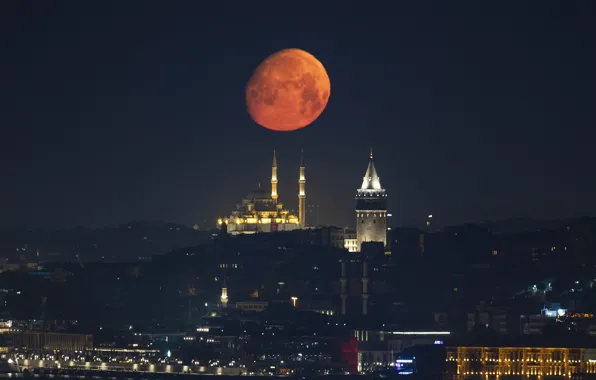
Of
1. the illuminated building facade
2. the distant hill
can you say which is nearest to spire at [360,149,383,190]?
the illuminated building facade

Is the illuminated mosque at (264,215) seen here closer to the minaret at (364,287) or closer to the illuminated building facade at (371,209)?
the illuminated building facade at (371,209)

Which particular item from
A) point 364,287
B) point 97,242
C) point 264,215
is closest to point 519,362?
point 364,287

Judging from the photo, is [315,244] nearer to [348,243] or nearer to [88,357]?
[348,243]

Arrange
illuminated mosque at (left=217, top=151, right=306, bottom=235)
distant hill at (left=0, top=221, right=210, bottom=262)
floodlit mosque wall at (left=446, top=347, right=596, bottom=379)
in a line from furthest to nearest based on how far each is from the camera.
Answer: distant hill at (left=0, top=221, right=210, bottom=262)
illuminated mosque at (left=217, top=151, right=306, bottom=235)
floodlit mosque wall at (left=446, top=347, right=596, bottom=379)

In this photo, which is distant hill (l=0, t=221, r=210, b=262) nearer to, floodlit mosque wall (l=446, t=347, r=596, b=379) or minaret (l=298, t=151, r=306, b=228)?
minaret (l=298, t=151, r=306, b=228)

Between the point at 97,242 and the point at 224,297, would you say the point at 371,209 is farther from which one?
the point at 97,242

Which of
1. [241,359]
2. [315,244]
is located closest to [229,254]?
[315,244]

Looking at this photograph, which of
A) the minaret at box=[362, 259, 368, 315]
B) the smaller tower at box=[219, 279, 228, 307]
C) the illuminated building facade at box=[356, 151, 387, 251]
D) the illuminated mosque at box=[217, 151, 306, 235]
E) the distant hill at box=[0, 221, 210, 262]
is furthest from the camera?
the distant hill at box=[0, 221, 210, 262]
